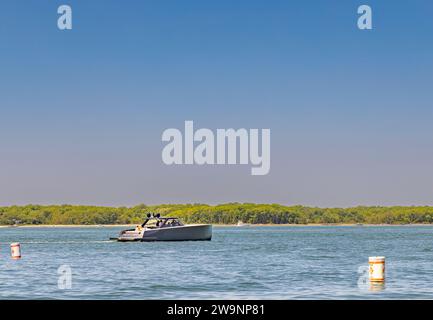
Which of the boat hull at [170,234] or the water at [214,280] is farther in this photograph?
the boat hull at [170,234]

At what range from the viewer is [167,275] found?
55500mm

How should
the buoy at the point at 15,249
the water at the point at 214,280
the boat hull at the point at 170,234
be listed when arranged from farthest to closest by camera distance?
1. the boat hull at the point at 170,234
2. the buoy at the point at 15,249
3. the water at the point at 214,280

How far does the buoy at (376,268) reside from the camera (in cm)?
4088

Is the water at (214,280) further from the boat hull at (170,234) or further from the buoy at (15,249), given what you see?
Answer: the boat hull at (170,234)

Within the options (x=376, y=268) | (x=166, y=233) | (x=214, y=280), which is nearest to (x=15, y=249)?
(x=214, y=280)

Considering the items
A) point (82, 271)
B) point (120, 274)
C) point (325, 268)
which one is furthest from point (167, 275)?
point (325, 268)

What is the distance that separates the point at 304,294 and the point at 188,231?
262ft

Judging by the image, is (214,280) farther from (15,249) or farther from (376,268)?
(15,249)

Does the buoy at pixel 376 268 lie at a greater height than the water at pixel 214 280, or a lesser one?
greater

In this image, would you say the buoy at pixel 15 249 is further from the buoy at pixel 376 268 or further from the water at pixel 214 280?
the buoy at pixel 376 268

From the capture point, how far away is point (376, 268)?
4119 centimetres

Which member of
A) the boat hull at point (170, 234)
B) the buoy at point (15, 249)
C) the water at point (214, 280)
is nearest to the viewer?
the water at point (214, 280)

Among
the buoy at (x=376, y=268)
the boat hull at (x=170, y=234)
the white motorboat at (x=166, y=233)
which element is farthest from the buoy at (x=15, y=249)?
the boat hull at (x=170, y=234)

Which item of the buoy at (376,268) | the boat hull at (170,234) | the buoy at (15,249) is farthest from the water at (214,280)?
the boat hull at (170,234)
